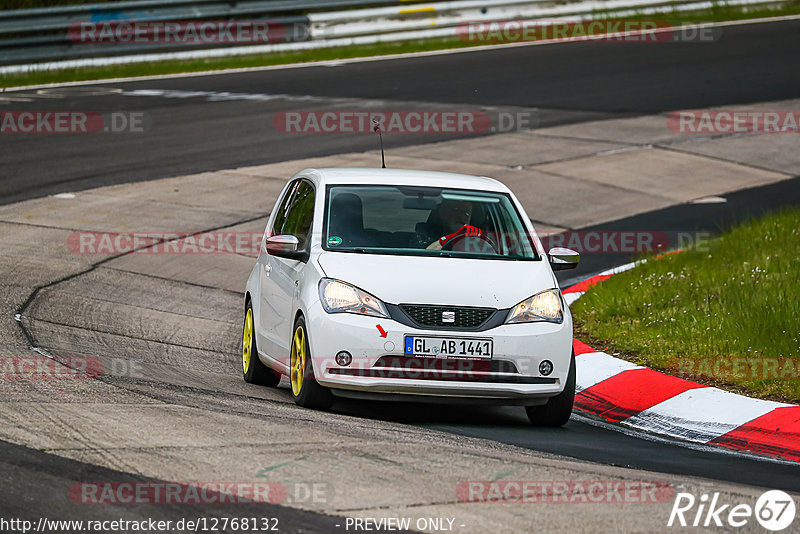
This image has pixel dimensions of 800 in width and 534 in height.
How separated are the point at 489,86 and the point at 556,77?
179 cm

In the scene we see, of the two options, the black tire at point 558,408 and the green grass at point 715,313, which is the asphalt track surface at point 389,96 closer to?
the green grass at point 715,313

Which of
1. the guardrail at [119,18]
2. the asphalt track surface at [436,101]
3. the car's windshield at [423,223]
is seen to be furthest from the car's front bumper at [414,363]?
the guardrail at [119,18]

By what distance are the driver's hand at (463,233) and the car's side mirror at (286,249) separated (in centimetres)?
95

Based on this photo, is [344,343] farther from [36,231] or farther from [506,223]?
[36,231]

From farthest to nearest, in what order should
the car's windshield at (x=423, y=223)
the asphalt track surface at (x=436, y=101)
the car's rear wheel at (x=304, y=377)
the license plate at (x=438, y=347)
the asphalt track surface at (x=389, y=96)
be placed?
1. the asphalt track surface at (x=389, y=96)
2. the asphalt track surface at (x=436, y=101)
3. the car's windshield at (x=423, y=223)
4. the car's rear wheel at (x=304, y=377)
5. the license plate at (x=438, y=347)

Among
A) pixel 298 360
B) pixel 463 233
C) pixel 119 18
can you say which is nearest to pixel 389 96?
pixel 119 18

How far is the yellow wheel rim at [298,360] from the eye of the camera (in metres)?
8.09

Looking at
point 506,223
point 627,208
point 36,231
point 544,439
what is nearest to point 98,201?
point 36,231

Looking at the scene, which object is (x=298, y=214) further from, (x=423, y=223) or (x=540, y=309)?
(x=540, y=309)

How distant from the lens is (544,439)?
303 inches

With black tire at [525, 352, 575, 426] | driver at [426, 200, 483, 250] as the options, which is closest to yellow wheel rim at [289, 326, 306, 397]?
driver at [426, 200, 483, 250]

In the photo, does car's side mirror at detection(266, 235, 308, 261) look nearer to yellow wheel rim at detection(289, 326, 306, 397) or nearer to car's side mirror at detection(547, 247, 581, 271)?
yellow wheel rim at detection(289, 326, 306, 397)

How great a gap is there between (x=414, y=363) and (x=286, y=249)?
4.31ft

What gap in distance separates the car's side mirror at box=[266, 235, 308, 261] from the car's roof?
2.21ft
